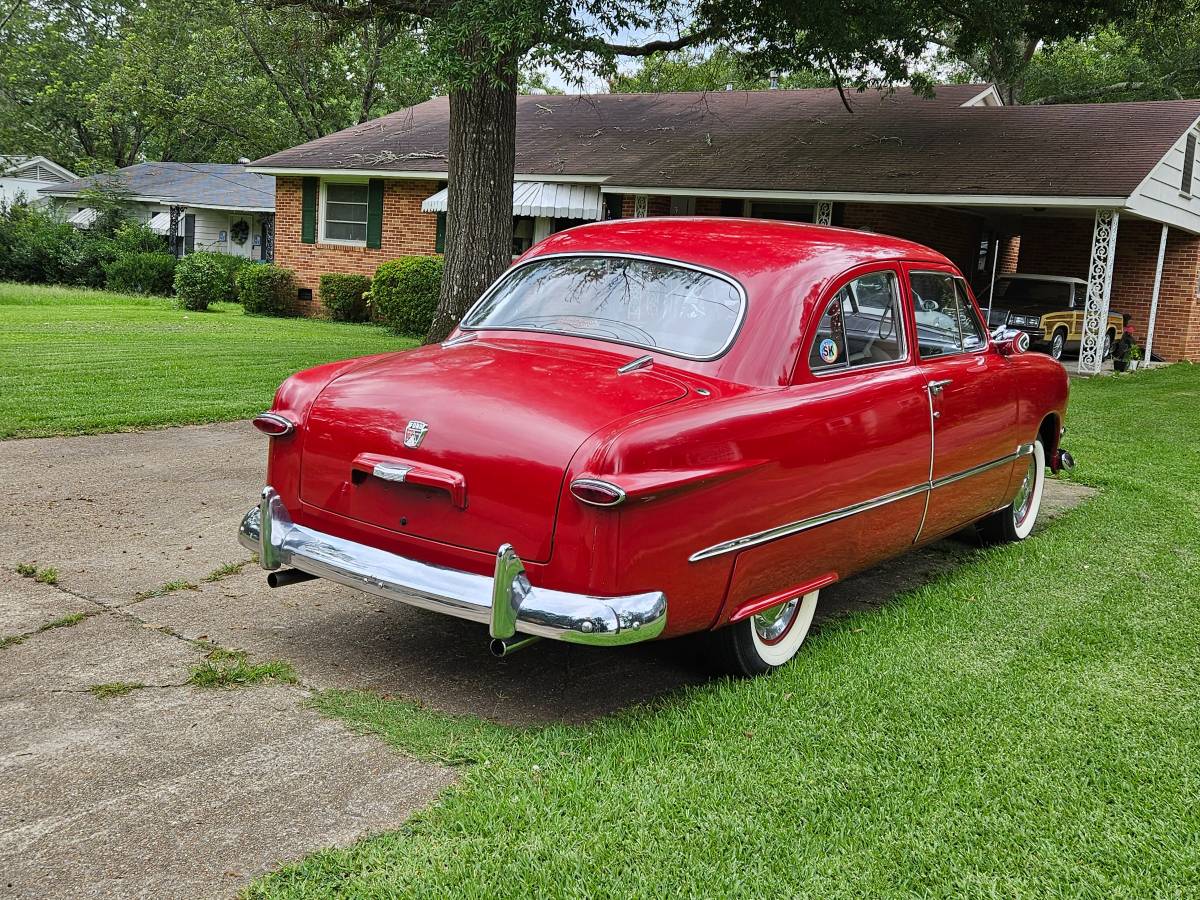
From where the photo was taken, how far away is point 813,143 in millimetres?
19875

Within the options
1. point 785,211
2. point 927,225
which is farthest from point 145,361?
point 927,225

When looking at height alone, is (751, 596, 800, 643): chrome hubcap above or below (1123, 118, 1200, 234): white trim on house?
below

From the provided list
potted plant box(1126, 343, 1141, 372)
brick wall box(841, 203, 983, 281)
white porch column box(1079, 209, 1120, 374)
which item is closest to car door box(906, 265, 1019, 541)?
white porch column box(1079, 209, 1120, 374)

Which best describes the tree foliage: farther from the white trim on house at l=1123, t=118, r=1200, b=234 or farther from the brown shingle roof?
the white trim on house at l=1123, t=118, r=1200, b=234

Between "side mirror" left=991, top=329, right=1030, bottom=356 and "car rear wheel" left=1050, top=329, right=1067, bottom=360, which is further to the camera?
"car rear wheel" left=1050, top=329, right=1067, bottom=360

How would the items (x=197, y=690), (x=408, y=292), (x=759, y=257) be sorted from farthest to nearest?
(x=408, y=292), (x=759, y=257), (x=197, y=690)

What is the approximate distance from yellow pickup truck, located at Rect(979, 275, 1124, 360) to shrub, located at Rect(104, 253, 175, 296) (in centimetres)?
2027

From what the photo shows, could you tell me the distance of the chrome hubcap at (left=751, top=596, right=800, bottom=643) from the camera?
4.41 m

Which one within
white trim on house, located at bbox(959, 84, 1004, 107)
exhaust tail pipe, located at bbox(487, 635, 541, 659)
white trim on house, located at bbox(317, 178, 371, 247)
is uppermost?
white trim on house, located at bbox(959, 84, 1004, 107)

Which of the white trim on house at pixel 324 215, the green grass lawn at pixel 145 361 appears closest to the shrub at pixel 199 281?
the green grass lawn at pixel 145 361

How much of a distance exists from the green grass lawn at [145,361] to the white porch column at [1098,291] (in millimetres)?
10464

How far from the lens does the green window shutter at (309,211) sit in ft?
79.8

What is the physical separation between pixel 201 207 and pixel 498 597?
35220 mm

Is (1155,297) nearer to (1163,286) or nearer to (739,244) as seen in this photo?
(1163,286)
